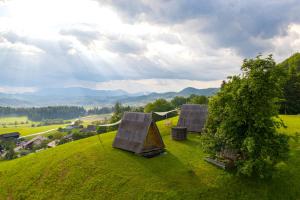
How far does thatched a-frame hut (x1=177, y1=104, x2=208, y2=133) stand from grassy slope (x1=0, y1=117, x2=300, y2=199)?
318 inches

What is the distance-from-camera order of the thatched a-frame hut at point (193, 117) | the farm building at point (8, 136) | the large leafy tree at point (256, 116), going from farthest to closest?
the farm building at point (8, 136) → the thatched a-frame hut at point (193, 117) → the large leafy tree at point (256, 116)

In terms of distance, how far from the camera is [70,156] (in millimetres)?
28688

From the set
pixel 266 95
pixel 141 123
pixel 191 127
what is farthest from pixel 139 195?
pixel 191 127

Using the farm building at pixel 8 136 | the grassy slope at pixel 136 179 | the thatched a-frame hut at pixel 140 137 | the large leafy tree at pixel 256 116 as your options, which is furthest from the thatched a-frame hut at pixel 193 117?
the farm building at pixel 8 136

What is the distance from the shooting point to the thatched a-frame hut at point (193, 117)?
3731cm

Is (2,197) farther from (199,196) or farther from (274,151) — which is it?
(274,151)

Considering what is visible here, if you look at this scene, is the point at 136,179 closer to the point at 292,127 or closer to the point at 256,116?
the point at 256,116

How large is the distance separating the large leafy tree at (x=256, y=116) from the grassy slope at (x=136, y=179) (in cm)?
240

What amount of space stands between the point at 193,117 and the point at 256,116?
21545mm

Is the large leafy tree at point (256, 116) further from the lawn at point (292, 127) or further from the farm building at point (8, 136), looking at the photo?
the farm building at point (8, 136)

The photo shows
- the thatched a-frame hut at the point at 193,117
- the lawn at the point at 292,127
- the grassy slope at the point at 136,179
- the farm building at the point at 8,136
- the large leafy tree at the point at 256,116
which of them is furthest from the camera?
the farm building at the point at 8,136

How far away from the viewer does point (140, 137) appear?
90.2 feet

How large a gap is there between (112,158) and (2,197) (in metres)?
12.4

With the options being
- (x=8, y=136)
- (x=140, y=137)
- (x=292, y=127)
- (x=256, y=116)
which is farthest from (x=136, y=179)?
(x=8, y=136)
